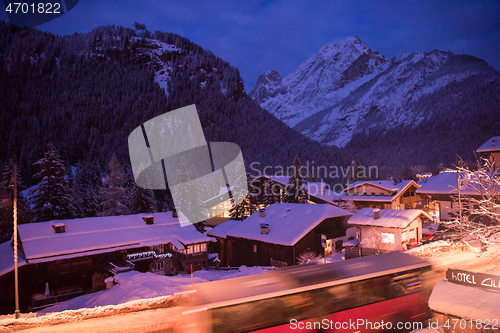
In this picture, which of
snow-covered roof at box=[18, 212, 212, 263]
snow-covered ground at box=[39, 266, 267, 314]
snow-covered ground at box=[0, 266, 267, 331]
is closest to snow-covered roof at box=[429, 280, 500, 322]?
snow-covered ground at box=[0, 266, 267, 331]

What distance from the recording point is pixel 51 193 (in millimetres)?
31125

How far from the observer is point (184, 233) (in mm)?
29797

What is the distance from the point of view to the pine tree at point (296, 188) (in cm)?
4291

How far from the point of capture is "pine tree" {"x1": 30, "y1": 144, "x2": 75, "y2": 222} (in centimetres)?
3039

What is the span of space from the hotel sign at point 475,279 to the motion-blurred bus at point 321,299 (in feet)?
7.55

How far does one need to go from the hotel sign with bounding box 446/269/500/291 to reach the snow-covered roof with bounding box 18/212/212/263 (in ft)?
76.5

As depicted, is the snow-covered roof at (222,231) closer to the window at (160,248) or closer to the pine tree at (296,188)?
the window at (160,248)

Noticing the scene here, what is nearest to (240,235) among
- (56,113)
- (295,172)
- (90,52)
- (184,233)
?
(184,233)

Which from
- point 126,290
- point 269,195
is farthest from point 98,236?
point 269,195

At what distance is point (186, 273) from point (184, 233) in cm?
407

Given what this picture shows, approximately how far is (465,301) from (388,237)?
20348 millimetres

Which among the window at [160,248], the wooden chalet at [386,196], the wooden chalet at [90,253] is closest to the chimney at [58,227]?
the wooden chalet at [90,253]

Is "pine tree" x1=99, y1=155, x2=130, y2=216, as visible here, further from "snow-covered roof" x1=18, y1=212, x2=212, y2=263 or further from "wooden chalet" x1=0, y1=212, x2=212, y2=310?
"wooden chalet" x1=0, y1=212, x2=212, y2=310

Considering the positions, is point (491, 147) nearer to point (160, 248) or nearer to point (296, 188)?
point (296, 188)
